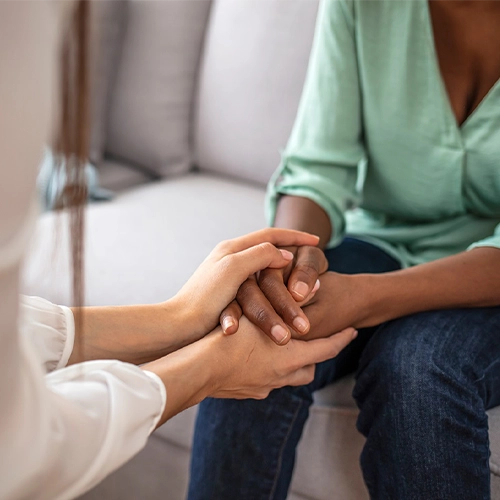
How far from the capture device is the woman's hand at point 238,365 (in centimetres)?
63

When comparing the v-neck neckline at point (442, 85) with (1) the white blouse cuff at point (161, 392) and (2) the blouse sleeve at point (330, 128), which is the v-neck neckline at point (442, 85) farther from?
(1) the white blouse cuff at point (161, 392)

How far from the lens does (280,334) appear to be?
768mm

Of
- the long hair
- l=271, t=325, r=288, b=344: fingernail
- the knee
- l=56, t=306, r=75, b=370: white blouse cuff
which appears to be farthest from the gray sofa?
the long hair

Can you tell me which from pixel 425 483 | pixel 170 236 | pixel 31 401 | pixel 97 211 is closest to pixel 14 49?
pixel 31 401

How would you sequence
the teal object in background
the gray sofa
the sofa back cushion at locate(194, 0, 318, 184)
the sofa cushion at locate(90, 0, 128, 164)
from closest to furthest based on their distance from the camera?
the gray sofa, the teal object in background, the sofa back cushion at locate(194, 0, 318, 184), the sofa cushion at locate(90, 0, 128, 164)

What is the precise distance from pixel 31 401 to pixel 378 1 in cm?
83

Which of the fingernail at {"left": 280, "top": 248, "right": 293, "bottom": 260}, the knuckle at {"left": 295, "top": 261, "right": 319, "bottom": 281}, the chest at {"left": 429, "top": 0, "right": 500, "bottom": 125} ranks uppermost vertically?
the chest at {"left": 429, "top": 0, "right": 500, "bottom": 125}

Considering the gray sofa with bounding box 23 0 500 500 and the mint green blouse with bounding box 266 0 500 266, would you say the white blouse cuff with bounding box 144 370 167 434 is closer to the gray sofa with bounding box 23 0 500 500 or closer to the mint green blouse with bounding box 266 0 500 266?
the gray sofa with bounding box 23 0 500 500

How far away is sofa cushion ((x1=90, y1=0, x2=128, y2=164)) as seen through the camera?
163cm

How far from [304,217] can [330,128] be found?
164 millimetres

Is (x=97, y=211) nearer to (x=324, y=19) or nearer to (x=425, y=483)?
(x=324, y=19)

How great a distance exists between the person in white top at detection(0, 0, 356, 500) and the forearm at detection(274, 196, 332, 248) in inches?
3.1

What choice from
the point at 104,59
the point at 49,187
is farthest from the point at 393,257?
the point at 104,59

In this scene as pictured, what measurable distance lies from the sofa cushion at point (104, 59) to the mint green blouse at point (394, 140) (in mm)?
764
